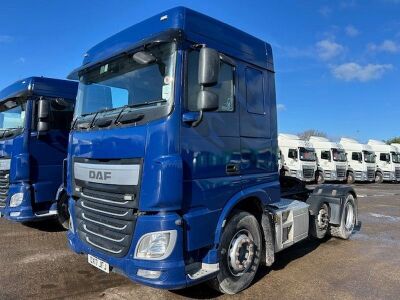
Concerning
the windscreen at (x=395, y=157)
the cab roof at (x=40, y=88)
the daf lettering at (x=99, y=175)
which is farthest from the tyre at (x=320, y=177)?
the daf lettering at (x=99, y=175)

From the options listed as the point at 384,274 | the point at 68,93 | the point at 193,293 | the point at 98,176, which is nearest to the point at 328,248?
the point at 384,274

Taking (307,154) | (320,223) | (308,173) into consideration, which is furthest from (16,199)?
(307,154)

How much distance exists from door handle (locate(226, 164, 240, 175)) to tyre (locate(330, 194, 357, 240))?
3882 millimetres

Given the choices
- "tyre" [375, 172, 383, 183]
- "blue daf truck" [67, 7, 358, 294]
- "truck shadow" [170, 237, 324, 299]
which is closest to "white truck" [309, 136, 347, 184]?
"tyre" [375, 172, 383, 183]

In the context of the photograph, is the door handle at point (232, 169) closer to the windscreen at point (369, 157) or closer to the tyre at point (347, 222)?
the tyre at point (347, 222)

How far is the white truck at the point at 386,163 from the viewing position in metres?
31.8

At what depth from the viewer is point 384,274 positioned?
5711 mm

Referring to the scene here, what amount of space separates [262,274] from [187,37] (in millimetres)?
3461

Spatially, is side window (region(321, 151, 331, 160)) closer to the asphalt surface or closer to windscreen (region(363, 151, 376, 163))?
windscreen (region(363, 151, 376, 163))

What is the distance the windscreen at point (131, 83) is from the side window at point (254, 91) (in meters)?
1.36

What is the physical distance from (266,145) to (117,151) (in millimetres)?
2169

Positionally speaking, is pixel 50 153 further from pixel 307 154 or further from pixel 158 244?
pixel 307 154

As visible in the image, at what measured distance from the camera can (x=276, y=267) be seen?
5.90 metres

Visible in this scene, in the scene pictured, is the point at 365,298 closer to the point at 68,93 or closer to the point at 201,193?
the point at 201,193
